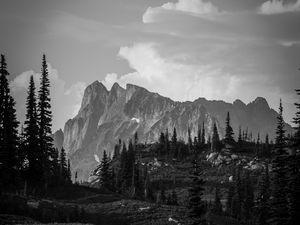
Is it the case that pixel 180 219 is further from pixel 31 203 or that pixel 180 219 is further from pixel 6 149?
Answer: pixel 6 149

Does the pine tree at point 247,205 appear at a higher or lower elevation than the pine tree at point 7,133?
lower

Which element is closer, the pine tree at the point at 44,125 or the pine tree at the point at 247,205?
the pine tree at the point at 44,125

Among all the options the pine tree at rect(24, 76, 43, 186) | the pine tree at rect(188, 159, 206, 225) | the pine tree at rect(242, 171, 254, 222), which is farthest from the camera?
the pine tree at rect(242, 171, 254, 222)

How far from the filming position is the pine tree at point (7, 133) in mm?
59378

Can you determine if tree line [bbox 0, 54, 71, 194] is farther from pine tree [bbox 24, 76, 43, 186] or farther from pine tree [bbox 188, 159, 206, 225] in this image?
pine tree [bbox 188, 159, 206, 225]

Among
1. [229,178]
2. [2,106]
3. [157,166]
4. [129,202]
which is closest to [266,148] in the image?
[229,178]

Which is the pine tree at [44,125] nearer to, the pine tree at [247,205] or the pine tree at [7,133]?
the pine tree at [7,133]

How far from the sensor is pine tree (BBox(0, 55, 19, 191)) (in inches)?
2338

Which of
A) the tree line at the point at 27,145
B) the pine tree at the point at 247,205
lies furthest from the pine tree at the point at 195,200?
the pine tree at the point at 247,205

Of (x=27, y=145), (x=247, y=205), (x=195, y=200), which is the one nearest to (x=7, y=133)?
(x=27, y=145)

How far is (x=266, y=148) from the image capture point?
649ft

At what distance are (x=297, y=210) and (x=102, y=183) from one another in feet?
266

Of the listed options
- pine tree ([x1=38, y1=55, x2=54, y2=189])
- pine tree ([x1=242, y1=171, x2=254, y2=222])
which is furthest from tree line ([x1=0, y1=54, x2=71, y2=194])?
pine tree ([x1=242, y1=171, x2=254, y2=222])

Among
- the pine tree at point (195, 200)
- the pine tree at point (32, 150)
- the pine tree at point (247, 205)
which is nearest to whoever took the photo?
the pine tree at point (195, 200)
